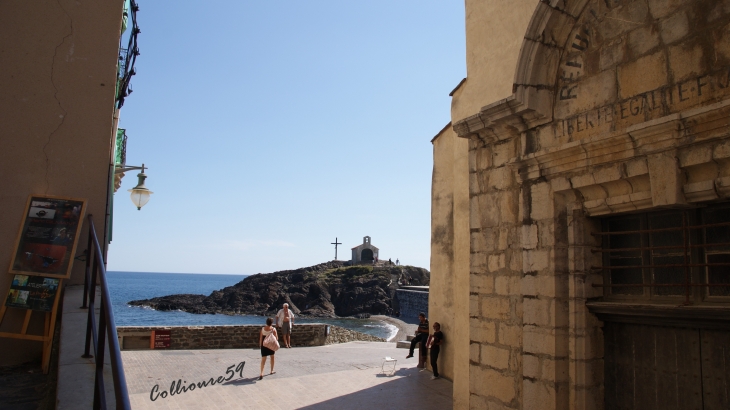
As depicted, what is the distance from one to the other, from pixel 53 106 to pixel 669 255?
5.63 m

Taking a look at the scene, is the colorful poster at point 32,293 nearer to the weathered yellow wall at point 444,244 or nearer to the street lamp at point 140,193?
the street lamp at point 140,193

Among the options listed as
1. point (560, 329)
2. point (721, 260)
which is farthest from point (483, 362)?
point (721, 260)

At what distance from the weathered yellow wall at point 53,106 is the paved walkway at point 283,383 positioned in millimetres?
4512

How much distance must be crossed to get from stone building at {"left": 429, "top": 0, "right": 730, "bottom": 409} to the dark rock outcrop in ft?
206

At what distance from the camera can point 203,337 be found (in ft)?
50.0

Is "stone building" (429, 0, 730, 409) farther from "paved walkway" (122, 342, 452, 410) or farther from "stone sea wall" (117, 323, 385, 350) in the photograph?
"stone sea wall" (117, 323, 385, 350)

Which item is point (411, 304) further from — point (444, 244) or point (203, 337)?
point (444, 244)

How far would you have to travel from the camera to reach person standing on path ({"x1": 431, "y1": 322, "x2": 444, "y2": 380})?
11086 mm

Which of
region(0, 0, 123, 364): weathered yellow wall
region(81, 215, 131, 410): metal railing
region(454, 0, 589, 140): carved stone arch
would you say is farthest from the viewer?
region(0, 0, 123, 364): weathered yellow wall

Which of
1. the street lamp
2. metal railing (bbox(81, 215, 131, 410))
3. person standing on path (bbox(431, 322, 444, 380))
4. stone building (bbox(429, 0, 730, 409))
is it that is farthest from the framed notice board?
person standing on path (bbox(431, 322, 444, 380))

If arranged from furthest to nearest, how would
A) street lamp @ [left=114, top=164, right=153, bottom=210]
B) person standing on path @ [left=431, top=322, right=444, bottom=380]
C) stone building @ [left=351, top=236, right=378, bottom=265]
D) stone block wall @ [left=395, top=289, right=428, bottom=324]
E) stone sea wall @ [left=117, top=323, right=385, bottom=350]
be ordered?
1. stone building @ [left=351, top=236, right=378, bottom=265]
2. stone block wall @ [left=395, top=289, right=428, bottom=324]
3. stone sea wall @ [left=117, top=323, right=385, bottom=350]
4. person standing on path @ [left=431, top=322, right=444, bottom=380]
5. street lamp @ [left=114, top=164, right=153, bottom=210]

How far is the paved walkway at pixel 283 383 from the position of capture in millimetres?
8820

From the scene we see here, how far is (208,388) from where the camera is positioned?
32.1 ft

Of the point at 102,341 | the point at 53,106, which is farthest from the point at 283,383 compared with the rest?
the point at 102,341
